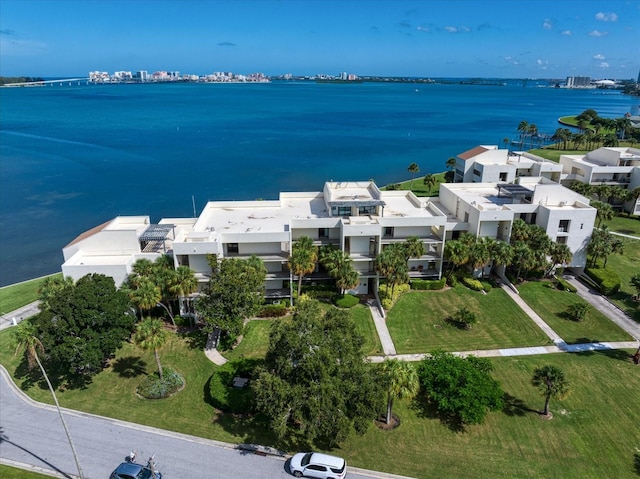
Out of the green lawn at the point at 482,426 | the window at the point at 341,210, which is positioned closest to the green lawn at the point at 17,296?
the green lawn at the point at 482,426

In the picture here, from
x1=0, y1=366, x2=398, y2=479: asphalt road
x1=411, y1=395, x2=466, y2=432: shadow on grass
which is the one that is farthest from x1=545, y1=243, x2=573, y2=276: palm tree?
x1=0, y1=366, x2=398, y2=479: asphalt road

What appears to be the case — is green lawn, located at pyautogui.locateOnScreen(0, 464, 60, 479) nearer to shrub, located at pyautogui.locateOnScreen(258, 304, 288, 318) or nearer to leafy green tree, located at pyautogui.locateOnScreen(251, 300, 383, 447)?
leafy green tree, located at pyautogui.locateOnScreen(251, 300, 383, 447)

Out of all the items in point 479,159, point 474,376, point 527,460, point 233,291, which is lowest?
point 527,460

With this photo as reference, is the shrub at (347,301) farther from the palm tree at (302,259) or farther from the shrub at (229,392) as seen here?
the shrub at (229,392)

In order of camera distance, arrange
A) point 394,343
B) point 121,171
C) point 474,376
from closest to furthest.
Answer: point 474,376 → point 394,343 → point 121,171

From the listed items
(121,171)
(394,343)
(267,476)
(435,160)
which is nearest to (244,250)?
(394,343)

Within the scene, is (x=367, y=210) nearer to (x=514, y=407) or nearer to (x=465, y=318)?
(x=465, y=318)

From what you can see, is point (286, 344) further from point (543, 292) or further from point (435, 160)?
point (435, 160)
